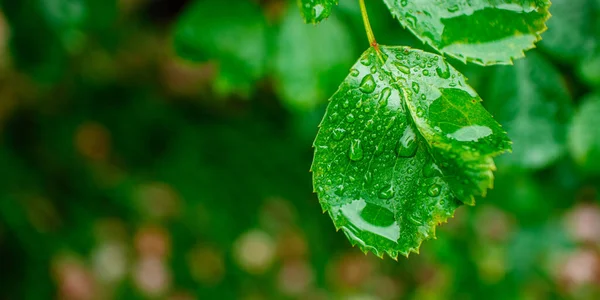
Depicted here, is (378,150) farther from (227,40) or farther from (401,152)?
(227,40)

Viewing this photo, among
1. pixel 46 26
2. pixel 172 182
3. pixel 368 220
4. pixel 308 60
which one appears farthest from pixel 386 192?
pixel 172 182

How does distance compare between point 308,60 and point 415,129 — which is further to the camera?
point 308,60

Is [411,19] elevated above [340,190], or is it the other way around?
[411,19]

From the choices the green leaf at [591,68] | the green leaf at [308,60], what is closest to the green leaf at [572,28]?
the green leaf at [591,68]

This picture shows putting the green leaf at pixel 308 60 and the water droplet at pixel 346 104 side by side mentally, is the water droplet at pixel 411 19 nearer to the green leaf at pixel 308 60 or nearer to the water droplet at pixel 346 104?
the water droplet at pixel 346 104

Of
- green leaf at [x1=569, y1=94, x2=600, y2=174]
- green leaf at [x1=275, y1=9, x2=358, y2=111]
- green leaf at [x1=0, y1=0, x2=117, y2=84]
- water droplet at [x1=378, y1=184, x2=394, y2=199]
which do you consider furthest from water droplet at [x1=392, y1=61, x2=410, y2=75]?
green leaf at [x1=0, y1=0, x2=117, y2=84]

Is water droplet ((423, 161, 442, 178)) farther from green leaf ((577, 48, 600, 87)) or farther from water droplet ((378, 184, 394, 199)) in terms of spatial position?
green leaf ((577, 48, 600, 87))
